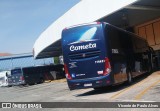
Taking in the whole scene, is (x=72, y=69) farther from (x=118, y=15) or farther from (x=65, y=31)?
(x=118, y=15)

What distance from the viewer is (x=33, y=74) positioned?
39.6 metres

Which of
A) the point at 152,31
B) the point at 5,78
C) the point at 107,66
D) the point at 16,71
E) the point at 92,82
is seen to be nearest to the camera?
the point at 107,66

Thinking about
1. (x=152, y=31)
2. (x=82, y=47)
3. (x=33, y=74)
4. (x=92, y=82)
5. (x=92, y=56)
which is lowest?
(x=92, y=82)

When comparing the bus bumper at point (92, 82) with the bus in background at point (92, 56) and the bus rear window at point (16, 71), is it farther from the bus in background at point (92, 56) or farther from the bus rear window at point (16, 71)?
the bus rear window at point (16, 71)

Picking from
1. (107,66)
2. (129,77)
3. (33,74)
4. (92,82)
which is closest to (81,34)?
(107,66)

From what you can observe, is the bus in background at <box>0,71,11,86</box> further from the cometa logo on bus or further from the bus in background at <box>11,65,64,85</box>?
the cometa logo on bus

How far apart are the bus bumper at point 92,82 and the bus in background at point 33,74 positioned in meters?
22.1

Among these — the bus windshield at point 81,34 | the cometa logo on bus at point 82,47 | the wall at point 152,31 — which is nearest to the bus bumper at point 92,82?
the cometa logo on bus at point 82,47

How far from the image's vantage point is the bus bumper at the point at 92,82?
50.4 feet

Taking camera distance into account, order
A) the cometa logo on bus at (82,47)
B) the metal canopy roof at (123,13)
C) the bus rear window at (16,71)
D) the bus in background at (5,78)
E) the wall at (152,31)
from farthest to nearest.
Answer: the bus in background at (5,78), the bus rear window at (16,71), the wall at (152,31), the metal canopy roof at (123,13), the cometa logo on bus at (82,47)

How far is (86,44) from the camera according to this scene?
15617mm

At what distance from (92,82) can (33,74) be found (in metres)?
24.7

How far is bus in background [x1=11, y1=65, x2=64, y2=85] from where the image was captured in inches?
1479

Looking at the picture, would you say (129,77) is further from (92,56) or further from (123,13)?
(123,13)
